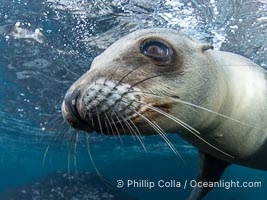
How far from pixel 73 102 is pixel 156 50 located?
2.81 ft

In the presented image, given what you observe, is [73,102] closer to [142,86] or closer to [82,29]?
[142,86]

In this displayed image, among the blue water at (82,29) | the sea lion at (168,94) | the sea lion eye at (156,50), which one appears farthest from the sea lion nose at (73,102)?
the blue water at (82,29)

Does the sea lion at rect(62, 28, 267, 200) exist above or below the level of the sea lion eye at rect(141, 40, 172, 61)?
below

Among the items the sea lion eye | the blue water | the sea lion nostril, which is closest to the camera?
the sea lion nostril

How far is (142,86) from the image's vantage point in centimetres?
264

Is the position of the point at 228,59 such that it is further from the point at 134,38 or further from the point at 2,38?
the point at 2,38

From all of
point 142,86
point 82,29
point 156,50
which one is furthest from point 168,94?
point 82,29

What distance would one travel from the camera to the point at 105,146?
25.3m

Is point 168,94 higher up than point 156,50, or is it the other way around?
point 156,50

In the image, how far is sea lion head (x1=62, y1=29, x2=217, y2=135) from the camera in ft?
8.02

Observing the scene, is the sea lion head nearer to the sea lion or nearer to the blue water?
the sea lion

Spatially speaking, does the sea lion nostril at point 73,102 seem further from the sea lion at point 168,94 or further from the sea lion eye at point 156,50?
the sea lion eye at point 156,50

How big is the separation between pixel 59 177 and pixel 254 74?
1683 centimetres

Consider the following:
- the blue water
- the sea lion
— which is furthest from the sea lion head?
the blue water
